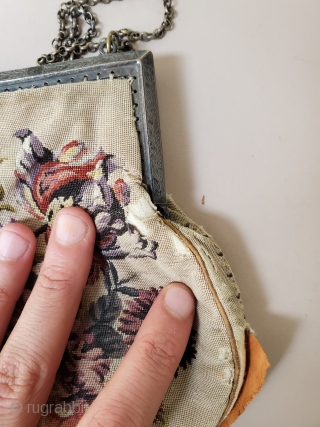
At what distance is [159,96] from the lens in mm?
613

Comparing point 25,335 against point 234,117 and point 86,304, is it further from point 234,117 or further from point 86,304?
point 234,117

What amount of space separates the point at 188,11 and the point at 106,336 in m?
0.57

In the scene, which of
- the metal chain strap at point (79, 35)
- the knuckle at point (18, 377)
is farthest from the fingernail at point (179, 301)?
the metal chain strap at point (79, 35)

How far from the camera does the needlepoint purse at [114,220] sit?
1.68 feet

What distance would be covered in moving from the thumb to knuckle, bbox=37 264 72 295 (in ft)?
0.42

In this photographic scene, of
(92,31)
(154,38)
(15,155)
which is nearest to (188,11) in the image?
(154,38)

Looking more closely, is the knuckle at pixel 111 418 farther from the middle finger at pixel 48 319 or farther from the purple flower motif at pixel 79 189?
the purple flower motif at pixel 79 189

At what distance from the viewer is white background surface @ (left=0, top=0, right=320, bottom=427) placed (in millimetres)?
592

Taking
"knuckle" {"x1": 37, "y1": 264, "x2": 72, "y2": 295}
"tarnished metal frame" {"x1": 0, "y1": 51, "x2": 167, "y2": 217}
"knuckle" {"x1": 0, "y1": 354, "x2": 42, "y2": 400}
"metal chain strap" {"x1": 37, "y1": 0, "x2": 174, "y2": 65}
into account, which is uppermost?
"metal chain strap" {"x1": 37, "y1": 0, "x2": 174, "y2": 65}

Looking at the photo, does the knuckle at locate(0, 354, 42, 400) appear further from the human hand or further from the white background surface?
the white background surface

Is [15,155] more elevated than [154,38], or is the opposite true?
[154,38]

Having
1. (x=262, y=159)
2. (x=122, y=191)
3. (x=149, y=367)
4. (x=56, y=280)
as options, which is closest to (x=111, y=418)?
(x=149, y=367)

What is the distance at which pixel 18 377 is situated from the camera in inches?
19.5

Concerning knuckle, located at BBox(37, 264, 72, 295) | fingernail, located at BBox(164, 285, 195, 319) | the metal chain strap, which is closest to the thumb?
fingernail, located at BBox(164, 285, 195, 319)
